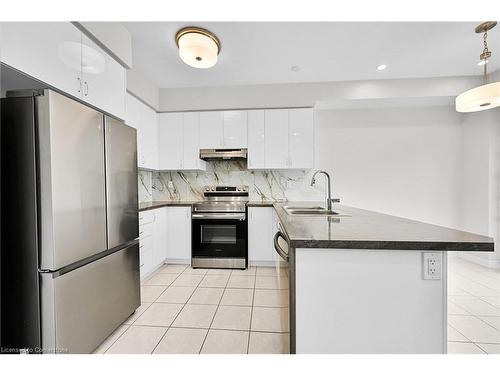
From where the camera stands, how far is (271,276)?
8.93 feet

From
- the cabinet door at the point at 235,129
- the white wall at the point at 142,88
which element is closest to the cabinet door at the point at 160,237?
the cabinet door at the point at 235,129

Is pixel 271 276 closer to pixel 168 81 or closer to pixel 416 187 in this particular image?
pixel 416 187

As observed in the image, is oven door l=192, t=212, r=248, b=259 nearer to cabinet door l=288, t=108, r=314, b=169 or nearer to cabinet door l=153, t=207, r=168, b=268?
cabinet door l=153, t=207, r=168, b=268

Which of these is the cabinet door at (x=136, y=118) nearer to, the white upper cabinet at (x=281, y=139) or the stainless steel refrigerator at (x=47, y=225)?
the stainless steel refrigerator at (x=47, y=225)

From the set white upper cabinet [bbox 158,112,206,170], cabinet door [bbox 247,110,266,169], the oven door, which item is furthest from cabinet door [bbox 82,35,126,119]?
cabinet door [bbox 247,110,266,169]

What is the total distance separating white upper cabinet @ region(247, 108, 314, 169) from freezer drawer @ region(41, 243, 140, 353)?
6.88 feet

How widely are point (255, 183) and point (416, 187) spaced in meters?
2.56

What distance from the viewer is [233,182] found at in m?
3.59

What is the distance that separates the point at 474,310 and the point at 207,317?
8.00ft

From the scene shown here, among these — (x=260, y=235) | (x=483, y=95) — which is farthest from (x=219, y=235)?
(x=483, y=95)

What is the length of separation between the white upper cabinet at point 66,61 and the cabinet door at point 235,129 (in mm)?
1558

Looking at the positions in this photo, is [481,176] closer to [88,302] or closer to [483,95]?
[483,95]

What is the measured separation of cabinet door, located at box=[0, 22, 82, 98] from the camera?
3.64 feet
